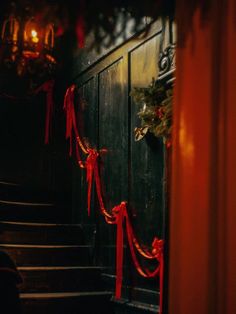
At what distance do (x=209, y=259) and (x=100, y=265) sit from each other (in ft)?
17.8

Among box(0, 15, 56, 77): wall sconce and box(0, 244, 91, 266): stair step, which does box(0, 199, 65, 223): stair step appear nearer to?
box(0, 244, 91, 266): stair step

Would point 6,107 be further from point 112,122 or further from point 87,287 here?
point 87,287

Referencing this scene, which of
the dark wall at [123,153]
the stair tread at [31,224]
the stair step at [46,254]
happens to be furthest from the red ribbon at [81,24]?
the stair tread at [31,224]

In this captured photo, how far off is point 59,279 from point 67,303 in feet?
1.86

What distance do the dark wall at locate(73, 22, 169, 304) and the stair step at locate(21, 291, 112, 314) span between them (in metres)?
0.38

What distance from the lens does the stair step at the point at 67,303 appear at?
6031 mm

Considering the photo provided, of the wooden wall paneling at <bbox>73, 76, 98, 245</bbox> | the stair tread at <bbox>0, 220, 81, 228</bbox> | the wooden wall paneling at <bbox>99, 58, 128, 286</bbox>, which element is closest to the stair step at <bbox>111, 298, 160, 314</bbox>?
the wooden wall paneling at <bbox>99, 58, 128, 286</bbox>

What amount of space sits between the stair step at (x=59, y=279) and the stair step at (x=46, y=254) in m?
0.29

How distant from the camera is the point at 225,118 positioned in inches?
91.5

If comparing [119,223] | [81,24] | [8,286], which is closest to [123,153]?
[119,223]

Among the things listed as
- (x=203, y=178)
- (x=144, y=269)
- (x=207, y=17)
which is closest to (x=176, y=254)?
(x=203, y=178)

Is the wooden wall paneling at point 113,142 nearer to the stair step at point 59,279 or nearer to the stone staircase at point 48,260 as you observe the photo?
the stair step at point 59,279

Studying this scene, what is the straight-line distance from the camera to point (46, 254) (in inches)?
284

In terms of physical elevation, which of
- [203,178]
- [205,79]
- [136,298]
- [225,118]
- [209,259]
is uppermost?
[205,79]
